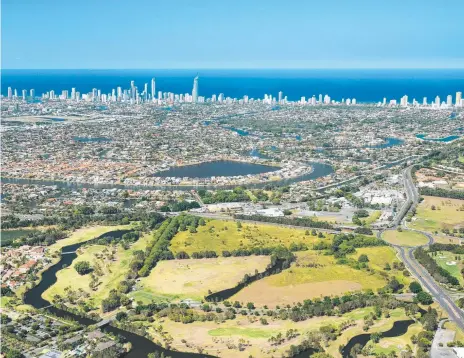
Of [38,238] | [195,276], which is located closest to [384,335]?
[195,276]

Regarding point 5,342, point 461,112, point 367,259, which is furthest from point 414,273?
point 461,112

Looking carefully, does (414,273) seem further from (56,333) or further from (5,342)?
(5,342)

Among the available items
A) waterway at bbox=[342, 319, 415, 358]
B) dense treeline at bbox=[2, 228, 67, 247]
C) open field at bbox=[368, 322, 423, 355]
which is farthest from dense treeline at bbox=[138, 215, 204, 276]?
open field at bbox=[368, 322, 423, 355]

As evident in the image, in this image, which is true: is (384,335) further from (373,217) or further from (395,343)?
(373,217)

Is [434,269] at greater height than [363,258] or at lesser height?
greater

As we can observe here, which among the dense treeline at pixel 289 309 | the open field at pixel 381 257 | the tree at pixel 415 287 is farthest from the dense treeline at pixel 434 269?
the dense treeline at pixel 289 309

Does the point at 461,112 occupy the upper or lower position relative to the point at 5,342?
upper
